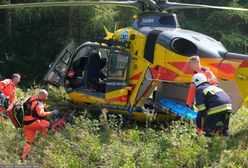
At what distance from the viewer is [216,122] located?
629 centimetres

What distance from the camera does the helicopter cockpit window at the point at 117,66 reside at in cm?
880

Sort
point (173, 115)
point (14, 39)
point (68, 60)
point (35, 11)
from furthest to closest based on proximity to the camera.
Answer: point (14, 39)
point (35, 11)
point (68, 60)
point (173, 115)

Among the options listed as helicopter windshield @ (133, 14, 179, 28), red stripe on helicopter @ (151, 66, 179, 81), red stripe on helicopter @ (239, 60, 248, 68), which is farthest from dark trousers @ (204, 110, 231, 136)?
helicopter windshield @ (133, 14, 179, 28)

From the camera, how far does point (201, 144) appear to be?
18.4 ft

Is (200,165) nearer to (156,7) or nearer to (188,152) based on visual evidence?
(188,152)

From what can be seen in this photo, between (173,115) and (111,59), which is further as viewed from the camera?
(111,59)

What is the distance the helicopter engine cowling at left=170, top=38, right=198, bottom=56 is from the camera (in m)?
7.96

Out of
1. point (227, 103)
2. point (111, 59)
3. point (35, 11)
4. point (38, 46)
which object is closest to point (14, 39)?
point (38, 46)

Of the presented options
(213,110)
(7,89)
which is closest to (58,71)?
(7,89)

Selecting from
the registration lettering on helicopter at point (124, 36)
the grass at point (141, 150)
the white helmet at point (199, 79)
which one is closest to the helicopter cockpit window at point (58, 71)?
the registration lettering on helicopter at point (124, 36)

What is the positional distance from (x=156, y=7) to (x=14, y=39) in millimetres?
15124

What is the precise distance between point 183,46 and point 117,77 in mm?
1740

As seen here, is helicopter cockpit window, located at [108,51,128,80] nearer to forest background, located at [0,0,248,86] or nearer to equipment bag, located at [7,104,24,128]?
equipment bag, located at [7,104,24,128]

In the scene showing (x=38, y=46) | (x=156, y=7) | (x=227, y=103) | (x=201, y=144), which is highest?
(x=156, y=7)
